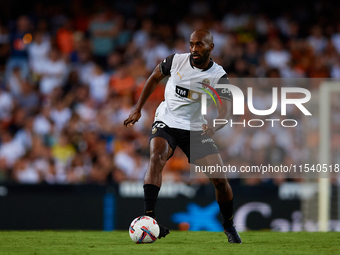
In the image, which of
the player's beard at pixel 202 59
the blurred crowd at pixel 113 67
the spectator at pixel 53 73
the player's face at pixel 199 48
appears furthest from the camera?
the spectator at pixel 53 73

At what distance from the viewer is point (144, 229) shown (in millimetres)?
5852

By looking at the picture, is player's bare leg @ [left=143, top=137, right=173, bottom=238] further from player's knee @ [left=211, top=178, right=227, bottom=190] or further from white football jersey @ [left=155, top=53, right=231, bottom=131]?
player's knee @ [left=211, top=178, right=227, bottom=190]

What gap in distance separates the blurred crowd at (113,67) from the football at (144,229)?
14.8 feet

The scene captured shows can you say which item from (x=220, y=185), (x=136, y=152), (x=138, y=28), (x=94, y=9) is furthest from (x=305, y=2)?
(x=220, y=185)

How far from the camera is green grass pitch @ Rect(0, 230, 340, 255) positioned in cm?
546

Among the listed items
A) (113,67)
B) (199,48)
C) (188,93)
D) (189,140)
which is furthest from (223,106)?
(113,67)

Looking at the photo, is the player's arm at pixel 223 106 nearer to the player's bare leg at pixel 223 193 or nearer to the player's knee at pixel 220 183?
the player's bare leg at pixel 223 193

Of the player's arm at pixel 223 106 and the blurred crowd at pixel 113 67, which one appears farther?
the blurred crowd at pixel 113 67

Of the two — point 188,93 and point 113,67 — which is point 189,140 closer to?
point 188,93

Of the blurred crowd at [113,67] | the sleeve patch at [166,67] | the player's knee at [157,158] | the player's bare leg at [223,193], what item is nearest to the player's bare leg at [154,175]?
the player's knee at [157,158]

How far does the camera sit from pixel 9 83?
42.0 ft

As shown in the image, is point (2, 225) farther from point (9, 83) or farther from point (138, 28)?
point (138, 28)

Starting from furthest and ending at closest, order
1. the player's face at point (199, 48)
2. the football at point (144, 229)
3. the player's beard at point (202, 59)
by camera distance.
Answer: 1. the player's beard at point (202, 59)
2. the player's face at point (199, 48)
3. the football at point (144, 229)

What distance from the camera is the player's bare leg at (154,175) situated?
595cm
